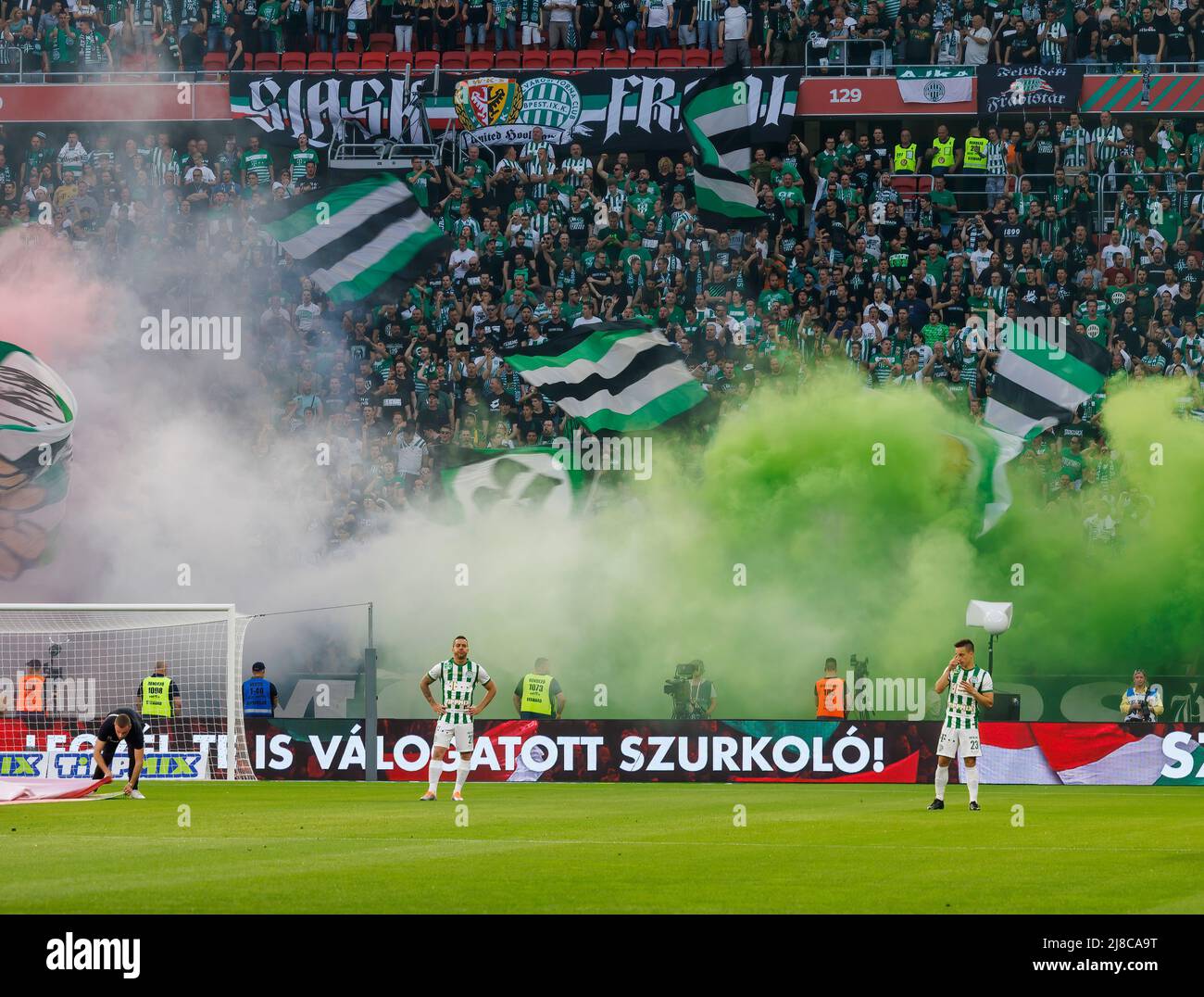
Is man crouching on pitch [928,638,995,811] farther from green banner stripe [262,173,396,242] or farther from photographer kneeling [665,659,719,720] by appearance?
green banner stripe [262,173,396,242]

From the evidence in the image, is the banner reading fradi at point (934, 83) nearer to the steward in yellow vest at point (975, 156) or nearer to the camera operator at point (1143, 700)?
the steward in yellow vest at point (975, 156)

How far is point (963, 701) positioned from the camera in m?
17.7

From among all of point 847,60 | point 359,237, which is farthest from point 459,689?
point 847,60

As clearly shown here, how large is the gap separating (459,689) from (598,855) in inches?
246

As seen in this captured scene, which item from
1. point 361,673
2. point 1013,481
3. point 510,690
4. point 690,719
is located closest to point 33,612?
point 361,673

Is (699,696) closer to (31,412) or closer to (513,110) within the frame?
(31,412)

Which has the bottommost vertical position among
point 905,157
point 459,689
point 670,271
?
point 459,689

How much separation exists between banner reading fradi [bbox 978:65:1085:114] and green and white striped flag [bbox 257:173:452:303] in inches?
430

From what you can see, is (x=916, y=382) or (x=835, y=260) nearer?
(x=916, y=382)

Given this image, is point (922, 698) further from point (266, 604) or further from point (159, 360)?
point (159, 360)

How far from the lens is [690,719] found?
23953 mm
